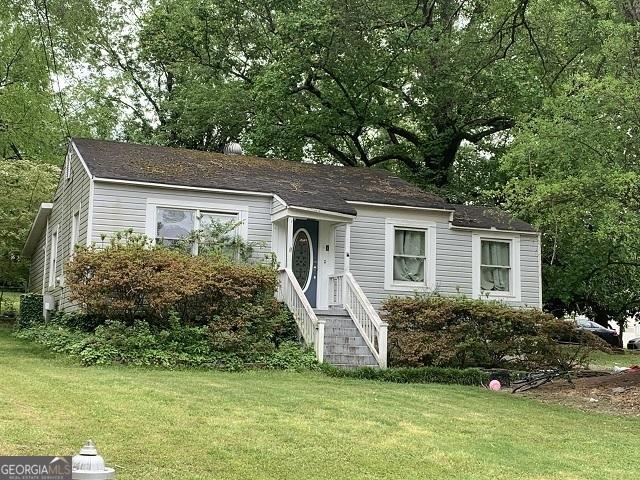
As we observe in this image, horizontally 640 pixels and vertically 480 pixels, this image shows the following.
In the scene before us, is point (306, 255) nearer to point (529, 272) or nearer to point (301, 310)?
point (301, 310)

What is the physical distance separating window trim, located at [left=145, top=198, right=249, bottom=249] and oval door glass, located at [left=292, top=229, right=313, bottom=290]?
123 centimetres

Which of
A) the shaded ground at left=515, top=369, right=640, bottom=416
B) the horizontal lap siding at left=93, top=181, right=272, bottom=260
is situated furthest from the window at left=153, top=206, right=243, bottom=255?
the shaded ground at left=515, top=369, right=640, bottom=416

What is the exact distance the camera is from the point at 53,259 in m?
19.7

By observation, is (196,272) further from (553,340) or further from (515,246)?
(515,246)

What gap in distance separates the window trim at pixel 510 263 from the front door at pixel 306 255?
170 inches

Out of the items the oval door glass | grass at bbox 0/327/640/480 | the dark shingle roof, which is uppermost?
the dark shingle roof

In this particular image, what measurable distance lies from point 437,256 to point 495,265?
1783 millimetres

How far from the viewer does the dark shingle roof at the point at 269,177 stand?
50.9ft

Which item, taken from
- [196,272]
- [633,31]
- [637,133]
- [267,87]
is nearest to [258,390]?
[196,272]

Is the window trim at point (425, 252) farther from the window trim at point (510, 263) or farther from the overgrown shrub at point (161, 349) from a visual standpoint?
the overgrown shrub at point (161, 349)

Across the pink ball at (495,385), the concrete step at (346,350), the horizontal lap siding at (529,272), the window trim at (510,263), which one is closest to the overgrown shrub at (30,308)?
the concrete step at (346,350)

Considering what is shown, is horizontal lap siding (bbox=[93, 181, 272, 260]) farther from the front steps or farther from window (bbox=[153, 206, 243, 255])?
the front steps

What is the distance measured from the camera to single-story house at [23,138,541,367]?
48.6 feet

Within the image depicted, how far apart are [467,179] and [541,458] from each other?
64.0ft
